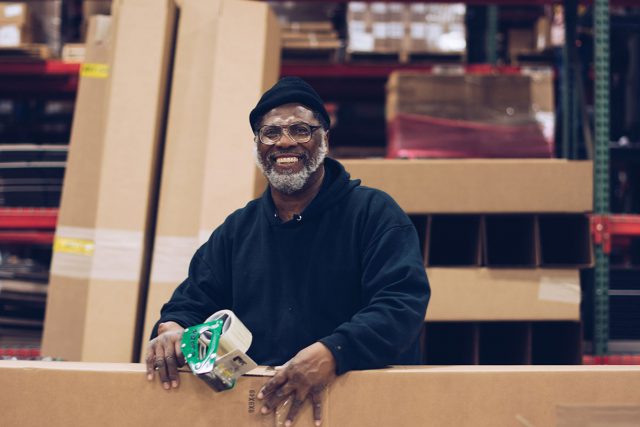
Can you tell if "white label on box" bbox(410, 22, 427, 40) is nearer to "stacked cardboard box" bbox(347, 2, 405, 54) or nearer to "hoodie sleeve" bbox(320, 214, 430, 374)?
"stacked cardboard box" bbox(347, 2, 405, 54)

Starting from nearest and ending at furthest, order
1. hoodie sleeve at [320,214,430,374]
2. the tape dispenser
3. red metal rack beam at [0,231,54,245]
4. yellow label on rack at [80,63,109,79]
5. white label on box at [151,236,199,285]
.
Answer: the tape dispenser → hoodie sleeve at [320,214,430,374] → white label on box at [151,236,199,285] → yellow label on rack at [80,63,109,79] → red metal rack beam at [0,231,54,245]

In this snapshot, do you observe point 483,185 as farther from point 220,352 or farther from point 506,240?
point 220,352

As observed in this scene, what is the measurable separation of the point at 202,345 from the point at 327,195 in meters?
0.57

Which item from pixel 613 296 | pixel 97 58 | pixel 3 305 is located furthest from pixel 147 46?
pixel 613 296

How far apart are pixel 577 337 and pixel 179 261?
161cm

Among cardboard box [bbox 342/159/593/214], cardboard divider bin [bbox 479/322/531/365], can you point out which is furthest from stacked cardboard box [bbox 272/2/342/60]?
cardboard divider bin [bbox 479/322/531/365]

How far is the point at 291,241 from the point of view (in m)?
1.63

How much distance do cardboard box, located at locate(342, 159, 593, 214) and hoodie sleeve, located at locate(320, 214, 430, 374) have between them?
0.85 m

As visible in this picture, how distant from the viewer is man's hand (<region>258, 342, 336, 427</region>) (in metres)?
1.23

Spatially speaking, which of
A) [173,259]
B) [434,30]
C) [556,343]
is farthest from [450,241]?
[434,30]

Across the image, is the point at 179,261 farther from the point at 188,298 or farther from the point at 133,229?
the point at 188,298

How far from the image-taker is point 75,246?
103 inches

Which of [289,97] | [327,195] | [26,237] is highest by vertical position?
[289,97]

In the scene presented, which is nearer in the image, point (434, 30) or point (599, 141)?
point (599, 141)
